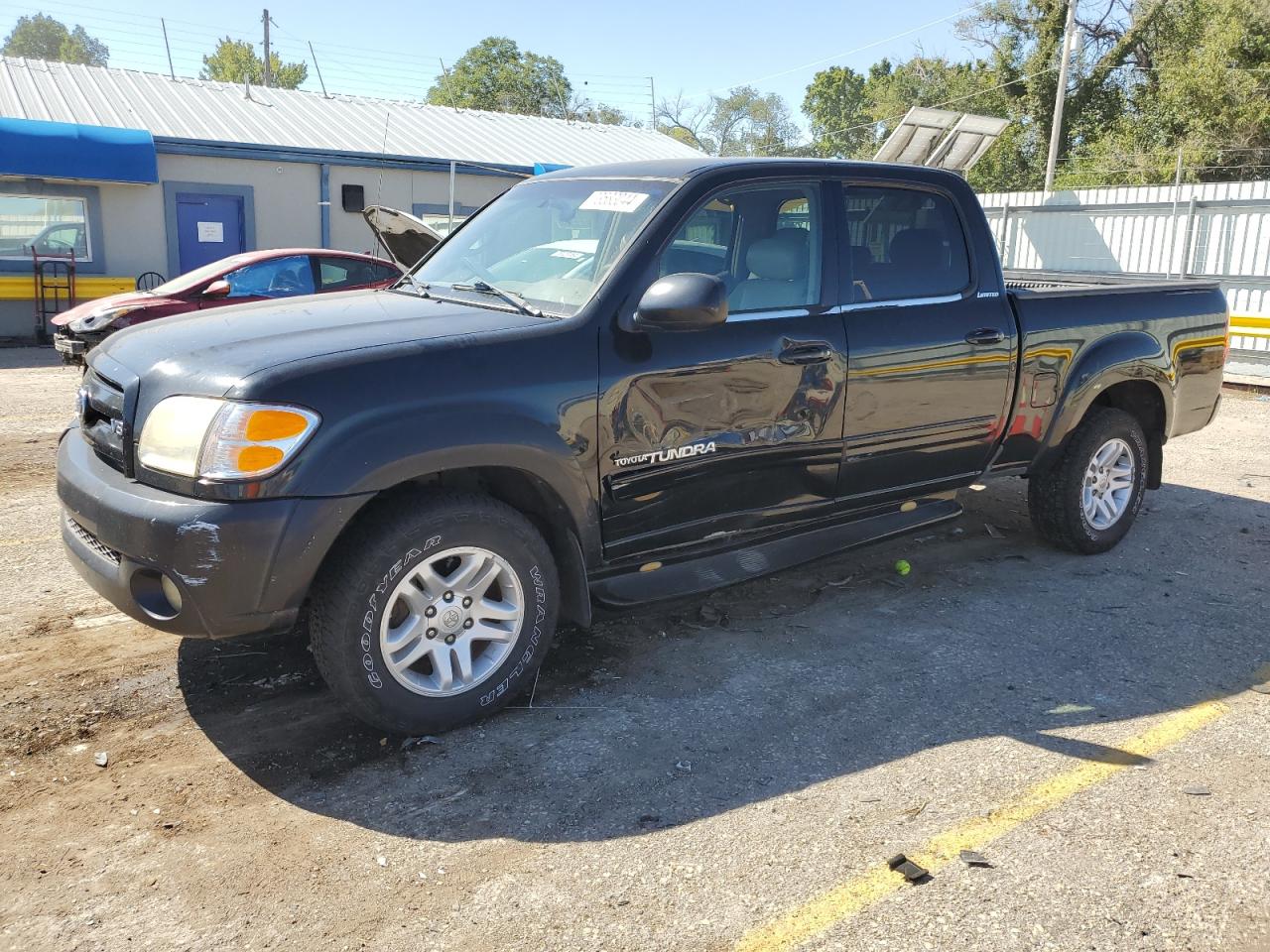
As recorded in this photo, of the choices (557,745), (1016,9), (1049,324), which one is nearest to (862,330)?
(1049,324)

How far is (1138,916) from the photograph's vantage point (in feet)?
8.91

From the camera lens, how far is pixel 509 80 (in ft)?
210

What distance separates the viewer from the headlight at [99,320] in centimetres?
1120

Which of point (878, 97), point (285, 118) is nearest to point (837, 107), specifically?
point (878, 97)

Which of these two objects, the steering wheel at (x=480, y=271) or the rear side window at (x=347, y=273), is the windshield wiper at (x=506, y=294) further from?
the rear side window at (x=347, y=273)

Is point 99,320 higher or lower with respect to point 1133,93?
lower

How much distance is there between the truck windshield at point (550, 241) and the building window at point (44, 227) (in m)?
15.3

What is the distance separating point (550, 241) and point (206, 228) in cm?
1647

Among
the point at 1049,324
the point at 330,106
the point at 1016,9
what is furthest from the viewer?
the point at 1016,9

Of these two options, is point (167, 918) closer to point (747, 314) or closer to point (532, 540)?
point (532, 540)

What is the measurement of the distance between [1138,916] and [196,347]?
3.34 meters

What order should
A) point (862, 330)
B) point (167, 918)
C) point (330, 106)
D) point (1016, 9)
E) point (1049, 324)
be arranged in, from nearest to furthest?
point (167, 918), point (862, 330), point (1049, 324), point (330, 106), point (1016, 9)

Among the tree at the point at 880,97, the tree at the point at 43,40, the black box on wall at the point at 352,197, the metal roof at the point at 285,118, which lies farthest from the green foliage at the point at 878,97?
the tree at the point at 43,40

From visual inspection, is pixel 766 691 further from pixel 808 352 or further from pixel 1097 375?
pixel 1097 375
